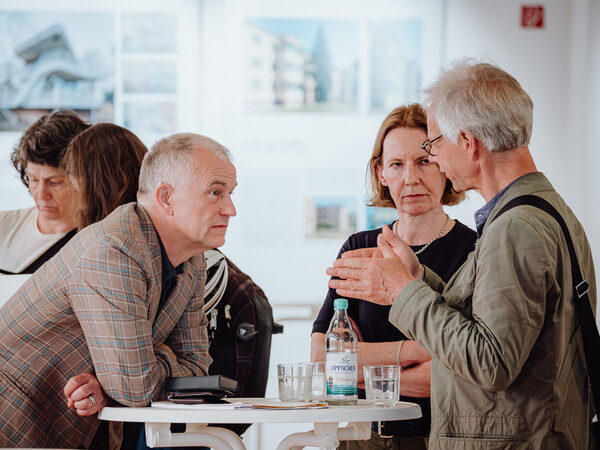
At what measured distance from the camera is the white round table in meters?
1.73

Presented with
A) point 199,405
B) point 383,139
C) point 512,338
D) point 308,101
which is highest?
point 308,101

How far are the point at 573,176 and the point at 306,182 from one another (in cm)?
160

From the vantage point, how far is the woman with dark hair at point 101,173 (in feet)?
8.89

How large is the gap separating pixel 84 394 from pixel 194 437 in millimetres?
299

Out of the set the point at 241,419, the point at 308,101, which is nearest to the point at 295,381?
the point at 241,419

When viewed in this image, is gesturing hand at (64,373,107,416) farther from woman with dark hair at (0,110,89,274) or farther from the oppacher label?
woman with dark hair at (0,110,89,274)

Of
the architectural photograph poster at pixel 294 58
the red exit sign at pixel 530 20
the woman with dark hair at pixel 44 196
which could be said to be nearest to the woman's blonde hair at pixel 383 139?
the woman with dark hair at pixel 44 196

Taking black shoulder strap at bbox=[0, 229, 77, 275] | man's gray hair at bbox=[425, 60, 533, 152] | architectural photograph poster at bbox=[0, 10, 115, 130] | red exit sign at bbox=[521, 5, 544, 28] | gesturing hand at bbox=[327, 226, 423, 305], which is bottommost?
black shoulder strap at bbox=[0, 229, 77, 275]

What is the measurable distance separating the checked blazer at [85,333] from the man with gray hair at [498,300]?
1.86ft

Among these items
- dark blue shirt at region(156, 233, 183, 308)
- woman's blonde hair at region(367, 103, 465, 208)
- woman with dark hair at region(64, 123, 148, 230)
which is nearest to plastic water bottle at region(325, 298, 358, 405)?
dark blue shirt at region(156, 233, 183, 308)

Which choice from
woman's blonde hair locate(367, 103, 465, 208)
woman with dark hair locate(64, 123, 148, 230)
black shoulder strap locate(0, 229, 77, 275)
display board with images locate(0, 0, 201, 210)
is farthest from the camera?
display board with images locate(0, 0, 201, 210)

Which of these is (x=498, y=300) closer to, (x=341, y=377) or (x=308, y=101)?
(x=341, y=377)

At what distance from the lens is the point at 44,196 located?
10.7 feet

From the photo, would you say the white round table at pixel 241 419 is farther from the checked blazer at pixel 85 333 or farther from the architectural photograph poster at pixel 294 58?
the architectural photograph poster at pixel 294 58
